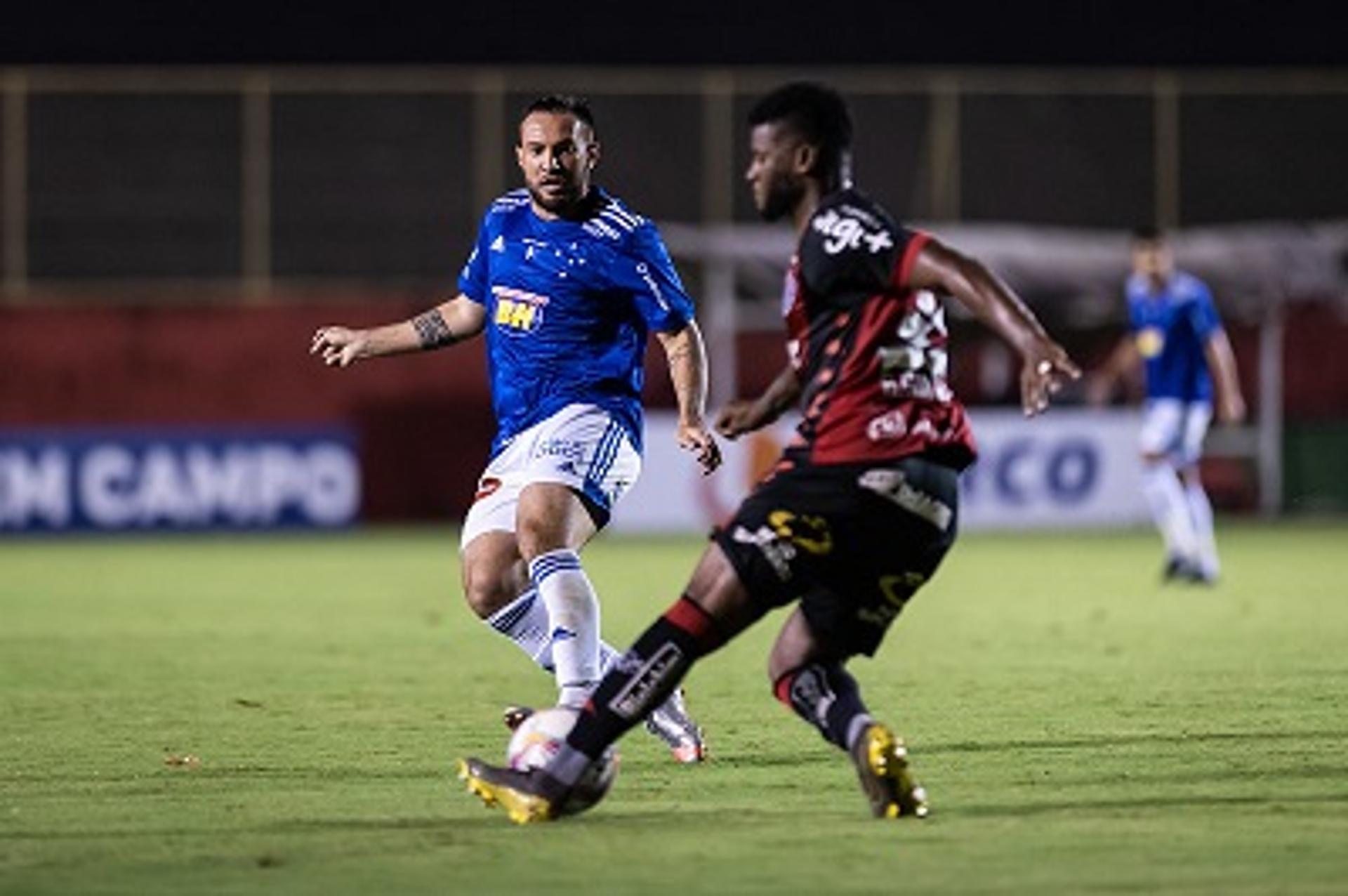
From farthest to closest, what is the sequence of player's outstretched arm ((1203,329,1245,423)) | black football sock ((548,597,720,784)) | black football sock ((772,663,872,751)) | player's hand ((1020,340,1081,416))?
player's outstretched arm ((1203,329,1245,423)), black football sock ((772,663,872,751)), black football sock ((548,597,720,784)), player's hand ((1020,340,1081,416))

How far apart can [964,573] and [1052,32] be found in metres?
21.3

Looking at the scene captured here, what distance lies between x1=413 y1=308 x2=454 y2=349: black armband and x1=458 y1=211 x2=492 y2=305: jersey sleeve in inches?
5.5

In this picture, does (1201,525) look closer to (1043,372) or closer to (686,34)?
(1043,372)

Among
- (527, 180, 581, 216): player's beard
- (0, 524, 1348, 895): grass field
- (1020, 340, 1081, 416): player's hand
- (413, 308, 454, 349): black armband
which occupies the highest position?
(527, 180, 581, 216): player's beard

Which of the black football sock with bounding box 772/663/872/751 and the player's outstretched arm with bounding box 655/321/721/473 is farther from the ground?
the player's outstretched arm with bounding box 655/321/721/473

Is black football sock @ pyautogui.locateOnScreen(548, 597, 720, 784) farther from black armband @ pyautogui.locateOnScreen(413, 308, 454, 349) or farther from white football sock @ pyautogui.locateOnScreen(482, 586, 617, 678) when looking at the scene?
black armband @ pyautogui.locateOnScreen(413, 308, 454, 349)

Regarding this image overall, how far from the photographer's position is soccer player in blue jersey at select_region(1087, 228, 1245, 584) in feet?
69.5

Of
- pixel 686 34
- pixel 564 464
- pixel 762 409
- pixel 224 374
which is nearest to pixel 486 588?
pixel 564 464

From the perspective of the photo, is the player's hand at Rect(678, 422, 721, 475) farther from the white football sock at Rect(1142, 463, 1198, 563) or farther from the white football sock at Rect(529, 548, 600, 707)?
the white football sock at Rect(1142, 463, 1198, 563)

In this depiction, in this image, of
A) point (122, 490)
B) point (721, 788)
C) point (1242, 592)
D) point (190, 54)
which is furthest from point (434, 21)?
point (721, 788)

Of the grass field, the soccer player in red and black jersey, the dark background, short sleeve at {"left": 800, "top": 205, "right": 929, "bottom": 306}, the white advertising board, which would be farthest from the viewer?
the dark background

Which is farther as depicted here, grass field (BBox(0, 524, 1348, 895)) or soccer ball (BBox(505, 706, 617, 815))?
soccer ball (BBox(505, 706, 617, 815))

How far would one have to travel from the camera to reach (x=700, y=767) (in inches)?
395

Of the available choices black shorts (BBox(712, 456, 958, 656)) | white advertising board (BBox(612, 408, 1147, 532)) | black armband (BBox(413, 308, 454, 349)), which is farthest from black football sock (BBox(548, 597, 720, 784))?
white advertising board (BBox(612, 408, 1147, 532))
